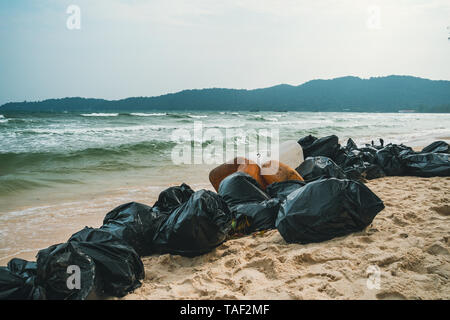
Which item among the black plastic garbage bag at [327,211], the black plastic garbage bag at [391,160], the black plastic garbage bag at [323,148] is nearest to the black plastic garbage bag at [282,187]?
the black plastic garbage bag at [327,211]

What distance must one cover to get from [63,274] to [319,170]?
11.1ft

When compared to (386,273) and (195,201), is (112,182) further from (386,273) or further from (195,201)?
(386,273)

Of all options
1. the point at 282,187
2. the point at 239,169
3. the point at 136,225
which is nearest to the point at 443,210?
the point at 282,187

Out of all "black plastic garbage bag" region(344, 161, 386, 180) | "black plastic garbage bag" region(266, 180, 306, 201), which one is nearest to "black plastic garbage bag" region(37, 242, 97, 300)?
"black plastic garbage bag" region(266, 180, 306, 201)

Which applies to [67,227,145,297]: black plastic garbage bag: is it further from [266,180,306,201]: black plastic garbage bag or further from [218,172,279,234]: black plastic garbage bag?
[266,180,306,201]: black plastic garbage bag

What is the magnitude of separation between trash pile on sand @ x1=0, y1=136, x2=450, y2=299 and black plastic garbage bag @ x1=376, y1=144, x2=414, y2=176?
1794mm

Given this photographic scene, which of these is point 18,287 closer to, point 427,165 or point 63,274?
point 63,274

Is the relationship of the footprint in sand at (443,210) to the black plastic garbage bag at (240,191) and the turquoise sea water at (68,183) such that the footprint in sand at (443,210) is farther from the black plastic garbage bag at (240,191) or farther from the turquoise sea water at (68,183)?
the turquoise sea water at (68,183)

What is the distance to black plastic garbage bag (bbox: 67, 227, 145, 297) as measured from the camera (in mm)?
2021

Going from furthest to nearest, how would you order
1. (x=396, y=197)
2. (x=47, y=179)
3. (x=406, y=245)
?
(x=47, y=179) → (x=396, y=197) → (x=406, y=245)
